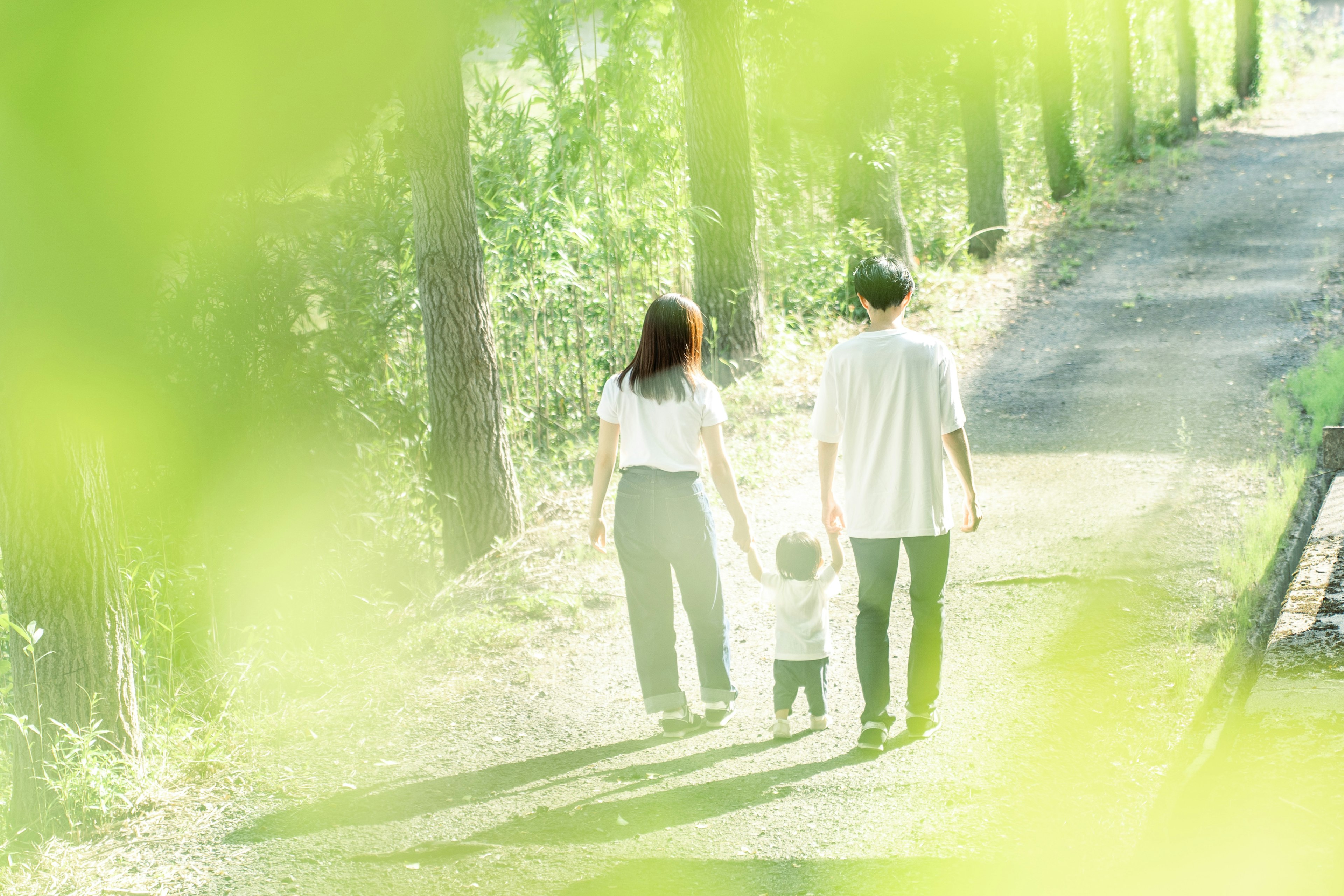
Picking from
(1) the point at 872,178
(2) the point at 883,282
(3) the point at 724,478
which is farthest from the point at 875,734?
(1) the point at 872,178

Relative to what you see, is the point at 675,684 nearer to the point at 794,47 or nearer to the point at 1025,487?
the point at 1025,487

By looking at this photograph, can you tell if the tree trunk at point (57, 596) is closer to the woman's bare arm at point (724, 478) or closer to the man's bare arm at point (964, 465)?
the woman's bare arm at point (724, 478)

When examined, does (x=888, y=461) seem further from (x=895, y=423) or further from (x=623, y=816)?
(x=623, y=816)

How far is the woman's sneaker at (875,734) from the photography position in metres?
4.54

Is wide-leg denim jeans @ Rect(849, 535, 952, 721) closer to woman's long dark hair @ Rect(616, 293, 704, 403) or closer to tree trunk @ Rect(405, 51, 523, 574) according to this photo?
woman's long dark hair @ Rect(616, 293, 704, 403)

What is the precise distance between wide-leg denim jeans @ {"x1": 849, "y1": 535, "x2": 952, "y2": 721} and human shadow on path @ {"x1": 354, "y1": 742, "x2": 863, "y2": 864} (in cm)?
38

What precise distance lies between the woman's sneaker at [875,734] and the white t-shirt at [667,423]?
4.15ft

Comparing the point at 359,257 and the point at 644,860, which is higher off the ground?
the point at 359,257

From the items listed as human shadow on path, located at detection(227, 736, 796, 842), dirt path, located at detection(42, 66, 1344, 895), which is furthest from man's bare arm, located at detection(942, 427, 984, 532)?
human shadow on path, located at detection(227, 736, 796, 842)

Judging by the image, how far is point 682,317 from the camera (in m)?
4.52

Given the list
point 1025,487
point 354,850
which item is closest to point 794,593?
point 354,850

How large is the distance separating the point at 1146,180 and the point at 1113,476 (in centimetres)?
1367

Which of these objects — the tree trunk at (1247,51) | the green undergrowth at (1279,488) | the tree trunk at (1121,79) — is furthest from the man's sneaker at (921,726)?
the tree trunk at (1247,51)

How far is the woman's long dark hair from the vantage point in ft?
14.8
